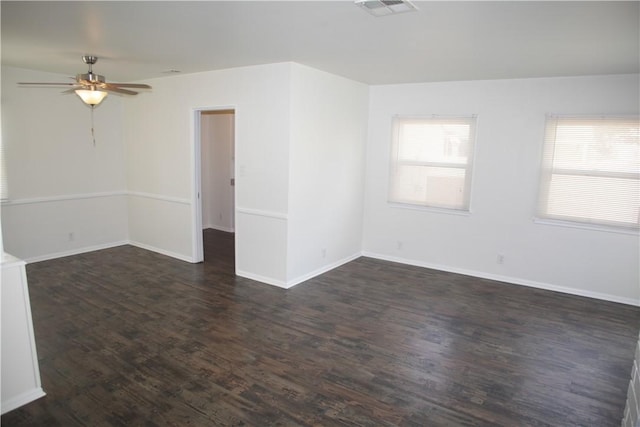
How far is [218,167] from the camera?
7.61 meters

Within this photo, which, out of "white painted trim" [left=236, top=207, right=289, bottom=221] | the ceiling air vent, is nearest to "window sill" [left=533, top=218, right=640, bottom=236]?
"white painted trim" [left=236, top=207, right=289, bottom=221]

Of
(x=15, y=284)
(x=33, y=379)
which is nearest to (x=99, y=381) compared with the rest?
(x=33, y=379)

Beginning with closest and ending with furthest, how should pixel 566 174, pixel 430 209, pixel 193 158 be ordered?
pixel 566 174 → pixel 193 158 → pixel 430 209

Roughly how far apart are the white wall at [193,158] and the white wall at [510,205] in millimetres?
1877

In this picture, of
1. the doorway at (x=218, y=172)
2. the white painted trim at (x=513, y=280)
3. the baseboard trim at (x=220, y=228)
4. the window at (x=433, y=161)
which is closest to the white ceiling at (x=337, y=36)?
the window at (x=433, y=161)

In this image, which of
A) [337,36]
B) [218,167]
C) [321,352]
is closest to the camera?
[337,36]

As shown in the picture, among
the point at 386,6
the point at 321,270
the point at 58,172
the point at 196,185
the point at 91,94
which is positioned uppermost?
the point at 386,6

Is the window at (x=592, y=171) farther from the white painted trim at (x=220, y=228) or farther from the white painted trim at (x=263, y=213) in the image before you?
the white painted trim at (x=220, y=228)

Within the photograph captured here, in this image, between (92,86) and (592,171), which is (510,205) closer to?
(592,171)

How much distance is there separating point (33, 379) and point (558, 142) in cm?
536

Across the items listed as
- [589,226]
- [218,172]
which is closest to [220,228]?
[218,172]

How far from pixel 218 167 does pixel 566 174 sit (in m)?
5.65

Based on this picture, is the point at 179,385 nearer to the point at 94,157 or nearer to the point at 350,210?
the point at 350,210

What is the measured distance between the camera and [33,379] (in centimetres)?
259
